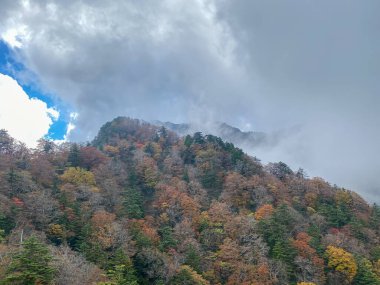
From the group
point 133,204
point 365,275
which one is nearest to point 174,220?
point 133,204

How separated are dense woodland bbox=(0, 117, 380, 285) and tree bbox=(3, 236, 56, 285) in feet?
0.33

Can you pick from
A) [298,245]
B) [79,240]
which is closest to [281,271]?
[298,245]

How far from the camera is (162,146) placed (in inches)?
4555

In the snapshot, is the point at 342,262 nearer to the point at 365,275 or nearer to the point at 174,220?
the point at 365,275

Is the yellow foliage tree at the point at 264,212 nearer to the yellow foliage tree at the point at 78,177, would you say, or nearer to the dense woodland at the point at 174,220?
the dense woodland at the point at 174,220

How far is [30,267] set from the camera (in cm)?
3212

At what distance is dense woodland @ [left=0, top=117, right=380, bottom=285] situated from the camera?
51.3 meters

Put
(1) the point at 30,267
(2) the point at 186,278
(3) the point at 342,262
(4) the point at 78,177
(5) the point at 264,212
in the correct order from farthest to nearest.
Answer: (4) the point at 78,177 < (5) the point at 264,212 < (3) the point at 342,262 < (2) the point at 186,278 < (1) the point at 30,267

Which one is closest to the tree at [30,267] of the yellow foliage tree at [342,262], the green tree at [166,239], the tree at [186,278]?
the tree at [186,278]

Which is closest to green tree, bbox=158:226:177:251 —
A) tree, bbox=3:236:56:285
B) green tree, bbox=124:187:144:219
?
green tree, bbox=124:187:144:219

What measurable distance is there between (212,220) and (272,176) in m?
31.0

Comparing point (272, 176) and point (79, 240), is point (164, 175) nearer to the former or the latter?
point (272, 176)

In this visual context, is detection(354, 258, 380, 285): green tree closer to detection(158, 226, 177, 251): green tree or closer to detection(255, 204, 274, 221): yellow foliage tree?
detection(255, 204, 274, 221): yellow foliage tree

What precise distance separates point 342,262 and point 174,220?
29993 millimetres
